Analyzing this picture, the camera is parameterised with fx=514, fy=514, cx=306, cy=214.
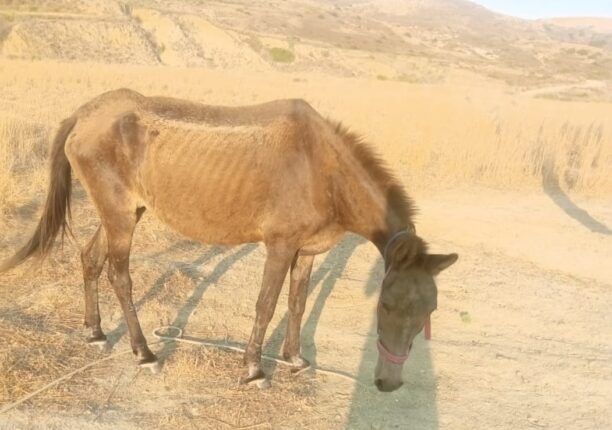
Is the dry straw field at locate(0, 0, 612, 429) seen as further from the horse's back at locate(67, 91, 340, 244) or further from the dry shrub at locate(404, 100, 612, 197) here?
the horse's back at locate(67, 91, 340, 244)

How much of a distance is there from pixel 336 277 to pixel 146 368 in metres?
3.01

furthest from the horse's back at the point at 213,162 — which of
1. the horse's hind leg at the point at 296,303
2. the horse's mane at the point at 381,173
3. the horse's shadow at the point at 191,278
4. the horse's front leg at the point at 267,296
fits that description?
the horse's shadow at the point at 191,278

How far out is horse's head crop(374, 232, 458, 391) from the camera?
11.7ft

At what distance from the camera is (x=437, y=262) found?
361 centimetres

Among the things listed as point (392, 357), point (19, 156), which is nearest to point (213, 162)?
point (392, 357)

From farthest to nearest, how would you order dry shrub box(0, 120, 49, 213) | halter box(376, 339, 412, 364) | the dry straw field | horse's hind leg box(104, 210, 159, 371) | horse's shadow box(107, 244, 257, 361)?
A: dry shrub box(0, 120, 49, 213) < horse's shadow box(107, 244, 257, 361) < horse's hind leg box(104, 210, 159, 371) < the dry straw field < halter box(376, 339, 412, 364)

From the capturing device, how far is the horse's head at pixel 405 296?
11.7 feet

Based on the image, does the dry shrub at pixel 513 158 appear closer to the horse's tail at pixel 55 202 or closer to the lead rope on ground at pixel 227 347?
the lead rope on ground at pixel 227 347

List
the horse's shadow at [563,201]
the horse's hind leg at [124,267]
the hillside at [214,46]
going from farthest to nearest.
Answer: the hillside at [214,46], the horse's shadow at [563,201], the horse's hind leg at [124,267]

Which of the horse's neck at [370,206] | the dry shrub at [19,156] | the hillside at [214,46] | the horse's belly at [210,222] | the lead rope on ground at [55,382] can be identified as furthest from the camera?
the hillside at [214,46]

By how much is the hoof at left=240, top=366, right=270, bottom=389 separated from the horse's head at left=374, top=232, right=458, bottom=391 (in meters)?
1.17

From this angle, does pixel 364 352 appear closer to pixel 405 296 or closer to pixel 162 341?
pixel 405 296

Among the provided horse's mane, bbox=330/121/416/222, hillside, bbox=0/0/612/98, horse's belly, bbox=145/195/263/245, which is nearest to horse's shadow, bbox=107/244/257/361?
horse's belly, bbox=145/195/263/245

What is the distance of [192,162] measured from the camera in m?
4.32
